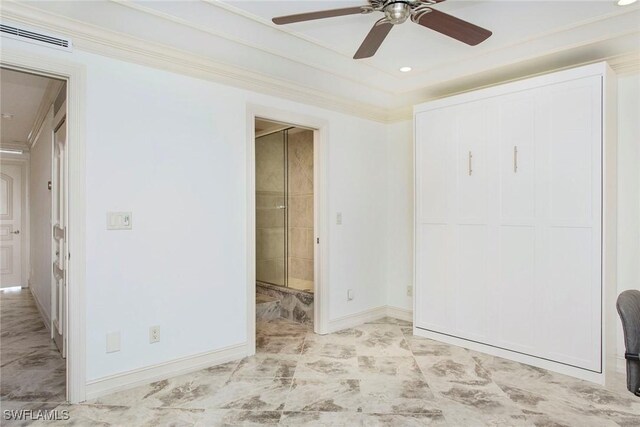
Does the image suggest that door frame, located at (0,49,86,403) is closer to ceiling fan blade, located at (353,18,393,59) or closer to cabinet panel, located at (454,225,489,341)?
ceiling fan blade, located at (353,18,393,59)

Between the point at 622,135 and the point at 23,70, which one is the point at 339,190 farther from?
the point at 23,70

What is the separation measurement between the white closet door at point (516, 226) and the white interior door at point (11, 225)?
7.67 meters

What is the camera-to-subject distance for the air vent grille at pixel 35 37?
216 centimetres

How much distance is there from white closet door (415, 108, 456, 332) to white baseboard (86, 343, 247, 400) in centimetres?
180

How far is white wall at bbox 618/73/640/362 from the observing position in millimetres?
2887

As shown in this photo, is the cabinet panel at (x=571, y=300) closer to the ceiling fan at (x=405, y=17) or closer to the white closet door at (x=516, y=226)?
the white closet door at (x=516, y=226)

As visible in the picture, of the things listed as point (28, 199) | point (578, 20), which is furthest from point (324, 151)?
point (28, 199)

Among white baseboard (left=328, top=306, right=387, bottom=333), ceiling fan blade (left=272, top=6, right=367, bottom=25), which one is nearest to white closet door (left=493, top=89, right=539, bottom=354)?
white baseboard (left=328, top=306, right=387, bottom=333)

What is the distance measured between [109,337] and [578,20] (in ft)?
12.7

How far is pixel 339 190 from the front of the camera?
3990 millimetres

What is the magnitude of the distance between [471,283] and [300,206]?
2.58 m

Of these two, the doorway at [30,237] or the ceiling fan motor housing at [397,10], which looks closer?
the ceiling fan motor housing at [397,10]

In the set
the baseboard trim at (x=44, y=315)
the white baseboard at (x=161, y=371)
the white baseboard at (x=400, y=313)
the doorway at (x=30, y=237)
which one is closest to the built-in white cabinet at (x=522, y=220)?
the white baseboard at (x=400, y=313)

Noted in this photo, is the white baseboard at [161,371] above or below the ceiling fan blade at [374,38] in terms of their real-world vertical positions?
below
